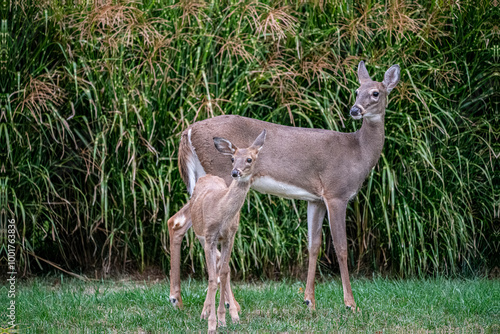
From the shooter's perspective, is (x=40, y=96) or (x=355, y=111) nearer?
(x=355, y=111)

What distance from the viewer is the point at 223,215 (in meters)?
4.73

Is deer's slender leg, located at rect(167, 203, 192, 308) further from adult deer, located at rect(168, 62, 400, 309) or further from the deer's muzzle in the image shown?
the deer's muzzle

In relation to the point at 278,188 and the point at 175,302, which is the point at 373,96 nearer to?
the point at 278,188

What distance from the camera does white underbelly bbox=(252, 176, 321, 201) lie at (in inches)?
236

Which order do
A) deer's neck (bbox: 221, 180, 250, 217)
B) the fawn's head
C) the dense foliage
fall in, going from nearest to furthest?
1. the fawn's head
2. deer's neck (bbox: 221, 180, 250, 217)
3. the dense foliage

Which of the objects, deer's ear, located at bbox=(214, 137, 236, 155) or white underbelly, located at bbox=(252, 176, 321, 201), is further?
white underbelly, located at bbox=(252, 176, 321, 201)

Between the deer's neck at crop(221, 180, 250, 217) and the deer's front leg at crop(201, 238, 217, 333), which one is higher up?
the deer's neck at crop(221, 180, 250, 217)

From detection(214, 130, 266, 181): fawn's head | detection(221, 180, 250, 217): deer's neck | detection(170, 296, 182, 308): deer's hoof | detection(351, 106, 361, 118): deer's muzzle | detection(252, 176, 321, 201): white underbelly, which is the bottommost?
detection(170, 296, 182, 308): deer's hoof

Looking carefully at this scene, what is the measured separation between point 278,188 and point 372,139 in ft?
3.42

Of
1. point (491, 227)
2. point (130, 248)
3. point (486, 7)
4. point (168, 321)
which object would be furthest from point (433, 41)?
point (168, 321)

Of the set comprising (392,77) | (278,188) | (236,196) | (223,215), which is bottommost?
(278,188)

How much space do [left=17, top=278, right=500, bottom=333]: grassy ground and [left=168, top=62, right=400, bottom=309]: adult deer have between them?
0.41 meters

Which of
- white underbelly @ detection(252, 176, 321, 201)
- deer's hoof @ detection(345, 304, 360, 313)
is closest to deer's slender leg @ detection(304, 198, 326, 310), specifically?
white underbelly @ detection(252, 176, 321, 201)

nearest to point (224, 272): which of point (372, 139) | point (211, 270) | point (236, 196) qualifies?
point (211, 270)
